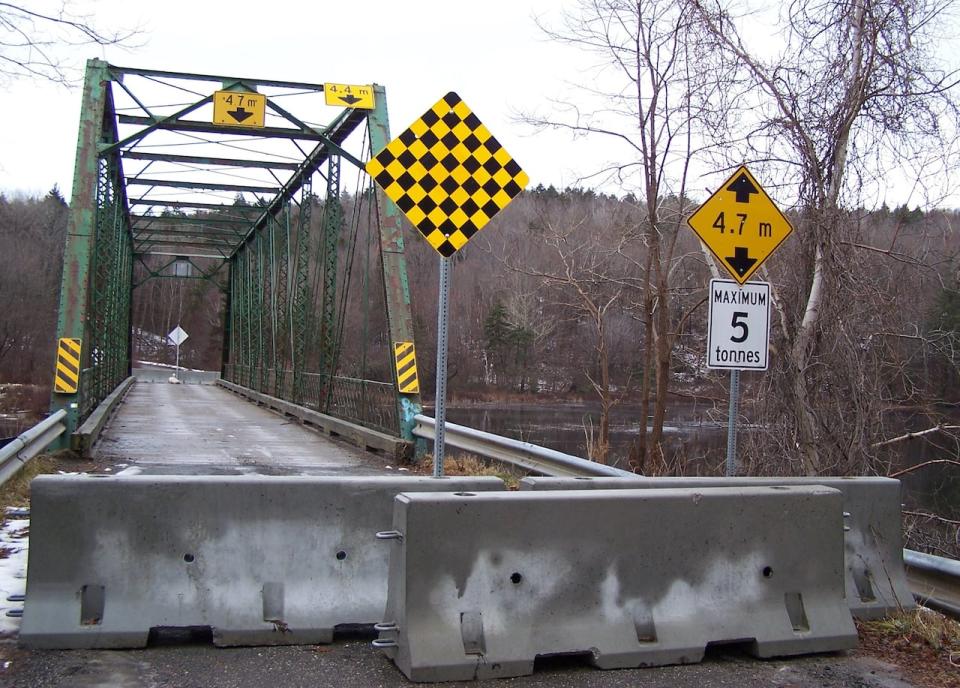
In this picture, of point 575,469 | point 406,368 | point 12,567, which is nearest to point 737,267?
point 575,469

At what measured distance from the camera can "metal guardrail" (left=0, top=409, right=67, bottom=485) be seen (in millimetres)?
7726

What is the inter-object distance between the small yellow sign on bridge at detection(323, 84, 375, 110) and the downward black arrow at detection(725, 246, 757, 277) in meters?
8.99

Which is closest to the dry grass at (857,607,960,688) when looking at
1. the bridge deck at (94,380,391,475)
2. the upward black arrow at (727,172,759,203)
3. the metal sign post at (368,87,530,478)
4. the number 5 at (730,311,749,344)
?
the number 5 at (730,311,749,344)

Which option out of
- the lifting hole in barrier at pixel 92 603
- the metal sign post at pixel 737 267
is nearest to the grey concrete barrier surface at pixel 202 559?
the lifting hole in barrier at pixel 92 603

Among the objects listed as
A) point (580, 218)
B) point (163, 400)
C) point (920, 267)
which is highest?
point (580, 218)

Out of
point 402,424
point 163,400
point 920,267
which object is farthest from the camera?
point 163,400

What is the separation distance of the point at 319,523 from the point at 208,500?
1.85 feet

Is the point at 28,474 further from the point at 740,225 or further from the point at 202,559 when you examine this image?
the point at 740,225

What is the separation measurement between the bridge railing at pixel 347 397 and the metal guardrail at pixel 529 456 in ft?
5.61

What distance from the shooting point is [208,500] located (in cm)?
453

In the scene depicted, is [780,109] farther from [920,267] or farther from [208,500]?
[208,500]

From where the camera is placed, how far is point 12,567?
217 inches

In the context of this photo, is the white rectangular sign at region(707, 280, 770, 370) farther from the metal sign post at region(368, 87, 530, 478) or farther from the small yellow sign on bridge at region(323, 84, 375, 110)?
the small yellow sign on bridge at region(323, 84, 375, 110)

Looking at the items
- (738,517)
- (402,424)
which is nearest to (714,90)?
(402,424)
